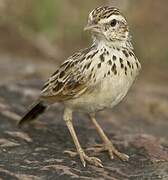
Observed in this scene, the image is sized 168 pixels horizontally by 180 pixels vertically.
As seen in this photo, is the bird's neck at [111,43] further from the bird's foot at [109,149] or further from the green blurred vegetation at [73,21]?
the green blurred vegetation at [73,21]

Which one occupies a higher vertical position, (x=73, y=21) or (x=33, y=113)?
(x=73, y=21)

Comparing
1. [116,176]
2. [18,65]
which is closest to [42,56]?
[18,65]

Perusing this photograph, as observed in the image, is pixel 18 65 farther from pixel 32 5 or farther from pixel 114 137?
pixel 114 137

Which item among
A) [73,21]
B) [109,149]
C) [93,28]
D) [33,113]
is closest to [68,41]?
[73,21]

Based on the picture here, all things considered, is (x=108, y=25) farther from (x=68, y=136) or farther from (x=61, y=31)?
(x=61, y=31)

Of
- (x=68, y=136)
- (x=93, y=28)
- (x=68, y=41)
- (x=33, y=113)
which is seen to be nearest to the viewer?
(x=93, y=28)

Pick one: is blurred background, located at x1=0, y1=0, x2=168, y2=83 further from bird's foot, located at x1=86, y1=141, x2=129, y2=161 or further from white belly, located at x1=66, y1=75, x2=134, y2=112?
white belly, located at x1=66, y1=75, x2=134, y2=112

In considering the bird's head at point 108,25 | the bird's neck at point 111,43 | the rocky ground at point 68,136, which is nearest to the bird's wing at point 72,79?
the bird's neck at point 111,43
